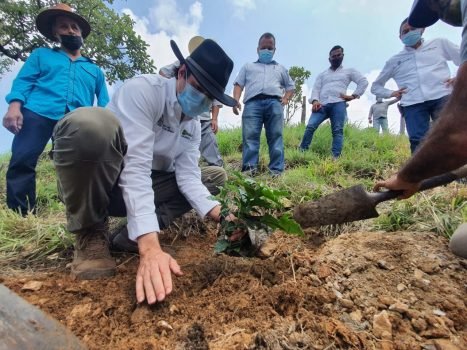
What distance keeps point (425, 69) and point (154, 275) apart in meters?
3.66

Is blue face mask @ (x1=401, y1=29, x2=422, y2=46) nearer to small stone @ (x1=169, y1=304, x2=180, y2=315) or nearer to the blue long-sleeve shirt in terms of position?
the blue long-sleeve shirt

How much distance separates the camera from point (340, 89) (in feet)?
16.0

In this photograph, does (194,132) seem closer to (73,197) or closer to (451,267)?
(73,197)

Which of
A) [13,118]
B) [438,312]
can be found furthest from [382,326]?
[13,118]

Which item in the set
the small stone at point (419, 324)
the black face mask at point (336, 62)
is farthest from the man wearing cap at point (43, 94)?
the black face mask at point (336, 62)

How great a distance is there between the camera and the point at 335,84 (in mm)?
4918

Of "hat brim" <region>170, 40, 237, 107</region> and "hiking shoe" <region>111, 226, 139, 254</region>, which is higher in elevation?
"hat brim" <region>170, 40, 237, 107</region>

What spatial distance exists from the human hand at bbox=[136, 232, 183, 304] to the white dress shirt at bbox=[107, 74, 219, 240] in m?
0.13

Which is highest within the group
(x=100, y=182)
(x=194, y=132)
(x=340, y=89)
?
(x=340, y=89)

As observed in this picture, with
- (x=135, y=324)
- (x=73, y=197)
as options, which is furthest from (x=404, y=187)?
(x=73, y=197)

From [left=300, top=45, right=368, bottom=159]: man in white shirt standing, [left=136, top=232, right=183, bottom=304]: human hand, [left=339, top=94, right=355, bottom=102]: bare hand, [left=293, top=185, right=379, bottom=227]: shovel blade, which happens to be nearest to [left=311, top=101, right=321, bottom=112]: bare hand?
[left=300, top=45, right=368, bottom=159]: man in white shirt standing

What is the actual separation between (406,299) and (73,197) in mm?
1512

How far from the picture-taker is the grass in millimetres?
1915

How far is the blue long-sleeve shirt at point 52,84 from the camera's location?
108 inches
